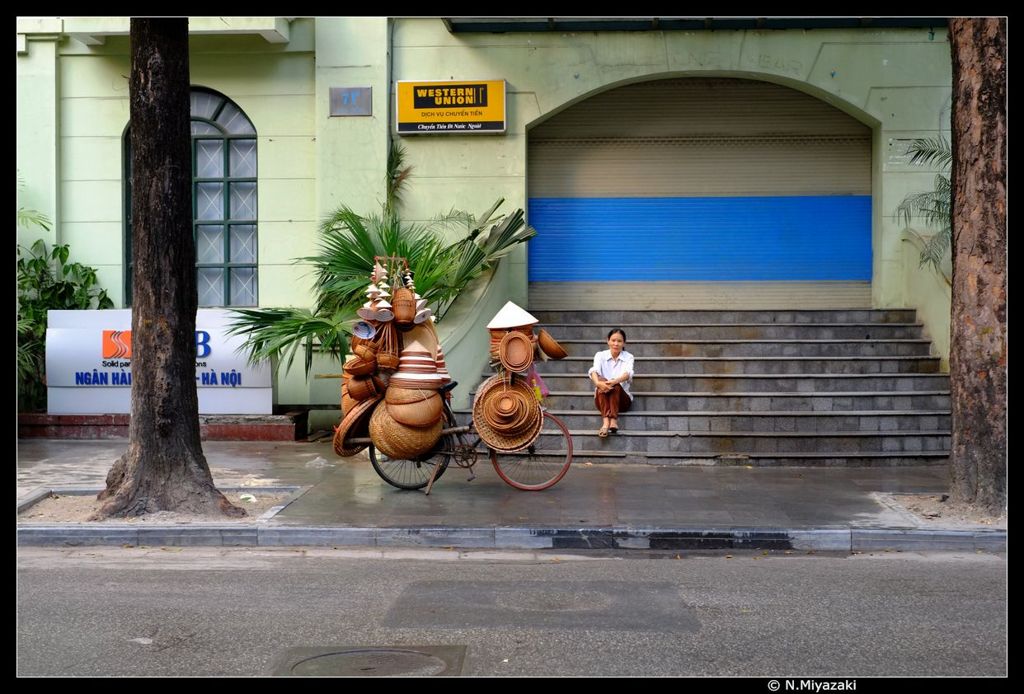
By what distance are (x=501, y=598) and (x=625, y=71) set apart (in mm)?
10334

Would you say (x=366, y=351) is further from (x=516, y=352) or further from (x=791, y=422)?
(x=791, y=422)

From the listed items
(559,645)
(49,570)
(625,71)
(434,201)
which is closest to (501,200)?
(434,201)

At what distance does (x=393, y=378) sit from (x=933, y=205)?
887cm

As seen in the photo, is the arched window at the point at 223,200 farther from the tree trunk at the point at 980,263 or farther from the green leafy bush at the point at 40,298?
the tree trunk at the point at 980,263

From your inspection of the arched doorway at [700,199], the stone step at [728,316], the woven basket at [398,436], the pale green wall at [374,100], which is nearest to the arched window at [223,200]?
the pale green wall at [374,100]

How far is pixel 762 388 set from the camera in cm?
1323

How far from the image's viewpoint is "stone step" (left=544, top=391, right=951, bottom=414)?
12797mm

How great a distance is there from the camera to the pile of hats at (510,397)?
9961mm

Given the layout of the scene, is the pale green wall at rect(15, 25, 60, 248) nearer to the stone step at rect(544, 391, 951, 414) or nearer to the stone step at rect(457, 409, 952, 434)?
the stone step at rect(457, 409, 952, 434)

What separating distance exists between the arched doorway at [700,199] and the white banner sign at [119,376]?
4.68 metres

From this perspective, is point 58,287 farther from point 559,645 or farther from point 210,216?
point 559,645

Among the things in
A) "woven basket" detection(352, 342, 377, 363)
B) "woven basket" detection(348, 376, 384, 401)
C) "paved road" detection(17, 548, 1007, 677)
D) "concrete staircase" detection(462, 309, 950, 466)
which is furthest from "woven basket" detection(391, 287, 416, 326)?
"concrete staircase" detection(462, 309, 950, 466)

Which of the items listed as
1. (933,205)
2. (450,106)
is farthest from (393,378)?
(933,205)

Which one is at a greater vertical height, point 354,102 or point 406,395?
point 354,102
